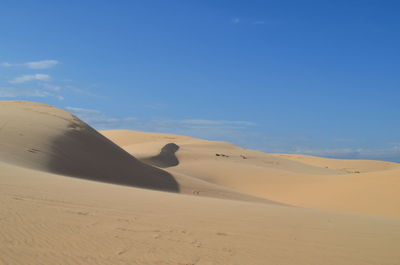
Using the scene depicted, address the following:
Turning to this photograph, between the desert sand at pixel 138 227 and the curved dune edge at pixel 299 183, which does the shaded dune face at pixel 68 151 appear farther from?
the curved dune edge at pixel 299 183

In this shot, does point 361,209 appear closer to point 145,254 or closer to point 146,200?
point 146,200

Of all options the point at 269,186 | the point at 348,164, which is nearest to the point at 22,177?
the point at 269,186

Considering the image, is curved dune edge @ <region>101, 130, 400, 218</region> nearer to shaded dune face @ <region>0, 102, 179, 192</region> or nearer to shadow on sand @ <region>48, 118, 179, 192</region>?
shadow on sand @ <region>48, 118, 179, 192</region>

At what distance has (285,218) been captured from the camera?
7516mm

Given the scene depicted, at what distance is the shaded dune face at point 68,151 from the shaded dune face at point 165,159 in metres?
7.20

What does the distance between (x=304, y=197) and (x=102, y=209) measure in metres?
14.7

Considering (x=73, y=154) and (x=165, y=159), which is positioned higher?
(x=165, y=159)

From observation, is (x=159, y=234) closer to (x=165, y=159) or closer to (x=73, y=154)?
(x=73, y=154)

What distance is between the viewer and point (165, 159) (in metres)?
26.6

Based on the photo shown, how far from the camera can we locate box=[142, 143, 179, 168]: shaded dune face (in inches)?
992

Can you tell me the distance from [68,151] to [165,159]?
40.3 feet

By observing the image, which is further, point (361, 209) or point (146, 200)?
point (361, 209)

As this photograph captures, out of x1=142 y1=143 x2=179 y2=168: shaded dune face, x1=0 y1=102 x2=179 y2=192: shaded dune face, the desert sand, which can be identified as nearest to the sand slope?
the desert sand

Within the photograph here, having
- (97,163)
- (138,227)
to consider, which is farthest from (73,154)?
(138,227)
